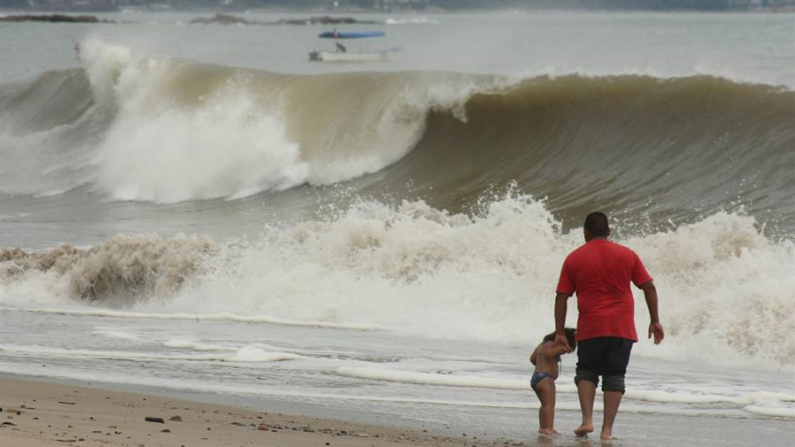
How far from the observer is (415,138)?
22609 mm

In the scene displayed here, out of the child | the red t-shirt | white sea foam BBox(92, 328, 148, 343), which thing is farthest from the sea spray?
the red t-shirt

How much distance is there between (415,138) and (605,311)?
16132mm

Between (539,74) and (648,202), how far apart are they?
24.3ft

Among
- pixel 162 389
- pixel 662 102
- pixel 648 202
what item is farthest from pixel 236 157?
pixel 162 389

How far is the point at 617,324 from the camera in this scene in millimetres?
6605

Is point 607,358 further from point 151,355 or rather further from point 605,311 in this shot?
point 151,355

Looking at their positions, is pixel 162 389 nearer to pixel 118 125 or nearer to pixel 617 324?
pixel 617 324

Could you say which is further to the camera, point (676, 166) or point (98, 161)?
point (98, 161)

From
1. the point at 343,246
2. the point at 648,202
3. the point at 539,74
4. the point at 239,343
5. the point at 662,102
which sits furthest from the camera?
the point at 539,74

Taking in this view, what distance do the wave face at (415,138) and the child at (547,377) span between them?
25.5 feet

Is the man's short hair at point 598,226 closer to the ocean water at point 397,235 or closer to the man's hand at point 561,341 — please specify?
the man's hand at point 561,341

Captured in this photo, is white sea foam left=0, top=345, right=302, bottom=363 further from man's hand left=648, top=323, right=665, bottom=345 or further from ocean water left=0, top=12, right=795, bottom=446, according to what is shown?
man's hand left=648, top=323, right=665, bottom=345

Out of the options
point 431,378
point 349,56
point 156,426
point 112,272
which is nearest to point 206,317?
point 112,272

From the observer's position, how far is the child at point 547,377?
676 centimetres
